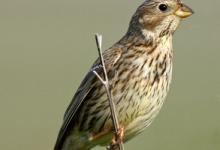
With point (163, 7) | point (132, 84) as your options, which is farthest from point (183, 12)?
point (132, 84)

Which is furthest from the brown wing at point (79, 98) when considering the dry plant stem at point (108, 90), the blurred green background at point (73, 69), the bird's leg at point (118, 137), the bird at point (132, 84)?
the dry plant stem at point (108, 90)

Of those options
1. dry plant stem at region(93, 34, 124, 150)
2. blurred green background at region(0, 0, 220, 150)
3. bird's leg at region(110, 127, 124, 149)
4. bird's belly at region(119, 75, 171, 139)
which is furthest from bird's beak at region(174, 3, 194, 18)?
dry plant stem at region(93, 34, 124, 150)

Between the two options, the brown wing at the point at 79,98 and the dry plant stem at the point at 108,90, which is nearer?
the dry plant stem at the point at 108,90

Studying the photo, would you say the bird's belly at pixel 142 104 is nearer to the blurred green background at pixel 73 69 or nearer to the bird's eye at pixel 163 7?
the blurred green background at pixel 73 69

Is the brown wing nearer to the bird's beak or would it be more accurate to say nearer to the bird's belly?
the bird's belly

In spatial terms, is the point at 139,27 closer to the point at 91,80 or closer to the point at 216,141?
the point at 91,80

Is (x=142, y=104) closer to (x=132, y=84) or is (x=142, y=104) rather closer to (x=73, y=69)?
(x=132, y=84)

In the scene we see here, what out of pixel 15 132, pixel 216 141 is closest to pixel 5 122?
pixel 15 132
